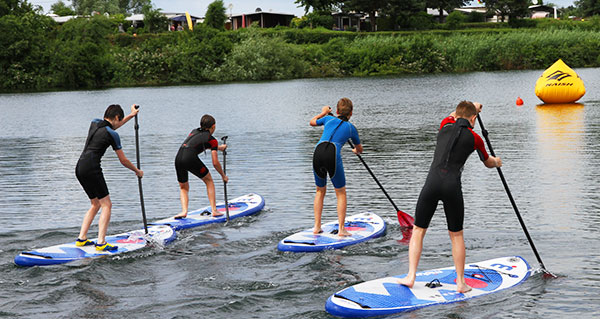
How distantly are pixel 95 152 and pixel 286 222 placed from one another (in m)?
4.16

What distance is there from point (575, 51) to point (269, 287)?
7202cm

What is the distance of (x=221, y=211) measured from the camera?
13.9 m

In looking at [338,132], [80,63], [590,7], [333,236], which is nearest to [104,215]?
[333,236]

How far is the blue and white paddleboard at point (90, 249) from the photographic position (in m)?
10.3

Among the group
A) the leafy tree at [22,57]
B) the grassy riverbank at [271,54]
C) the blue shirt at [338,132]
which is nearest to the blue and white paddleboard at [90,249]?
the blue shirt at [338,132]

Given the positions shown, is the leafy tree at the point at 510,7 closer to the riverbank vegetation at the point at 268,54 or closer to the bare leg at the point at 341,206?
the riverbank vegetation at the point at 268,54

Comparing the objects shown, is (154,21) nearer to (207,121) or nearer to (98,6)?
(98,6)

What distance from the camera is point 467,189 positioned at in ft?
51.0

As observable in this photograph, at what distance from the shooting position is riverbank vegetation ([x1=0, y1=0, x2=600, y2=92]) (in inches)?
2926

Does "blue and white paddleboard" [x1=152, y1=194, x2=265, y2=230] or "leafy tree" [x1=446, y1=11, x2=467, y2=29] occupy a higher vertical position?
"leafy tree" [x1=446, y1=11, x2=467, y2=29]

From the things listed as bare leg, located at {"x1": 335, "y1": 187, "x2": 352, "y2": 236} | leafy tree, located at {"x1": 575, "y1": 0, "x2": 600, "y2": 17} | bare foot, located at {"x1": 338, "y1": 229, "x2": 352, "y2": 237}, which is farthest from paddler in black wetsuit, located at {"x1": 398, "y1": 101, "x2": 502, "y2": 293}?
leafy tree, located at {"x1": 575, "y1": 0, "x2": 600, "y2": 17}

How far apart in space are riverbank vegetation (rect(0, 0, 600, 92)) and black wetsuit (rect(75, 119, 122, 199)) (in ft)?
215

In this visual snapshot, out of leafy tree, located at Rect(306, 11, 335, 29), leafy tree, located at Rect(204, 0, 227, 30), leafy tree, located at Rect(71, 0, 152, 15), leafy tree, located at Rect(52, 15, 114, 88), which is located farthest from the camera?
leafy tree, located at Rect(71, 0, 152, 15)

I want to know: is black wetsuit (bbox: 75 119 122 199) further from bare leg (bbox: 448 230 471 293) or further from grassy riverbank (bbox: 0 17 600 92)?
grassy riverbank (bbox: 0 17 600 92)
